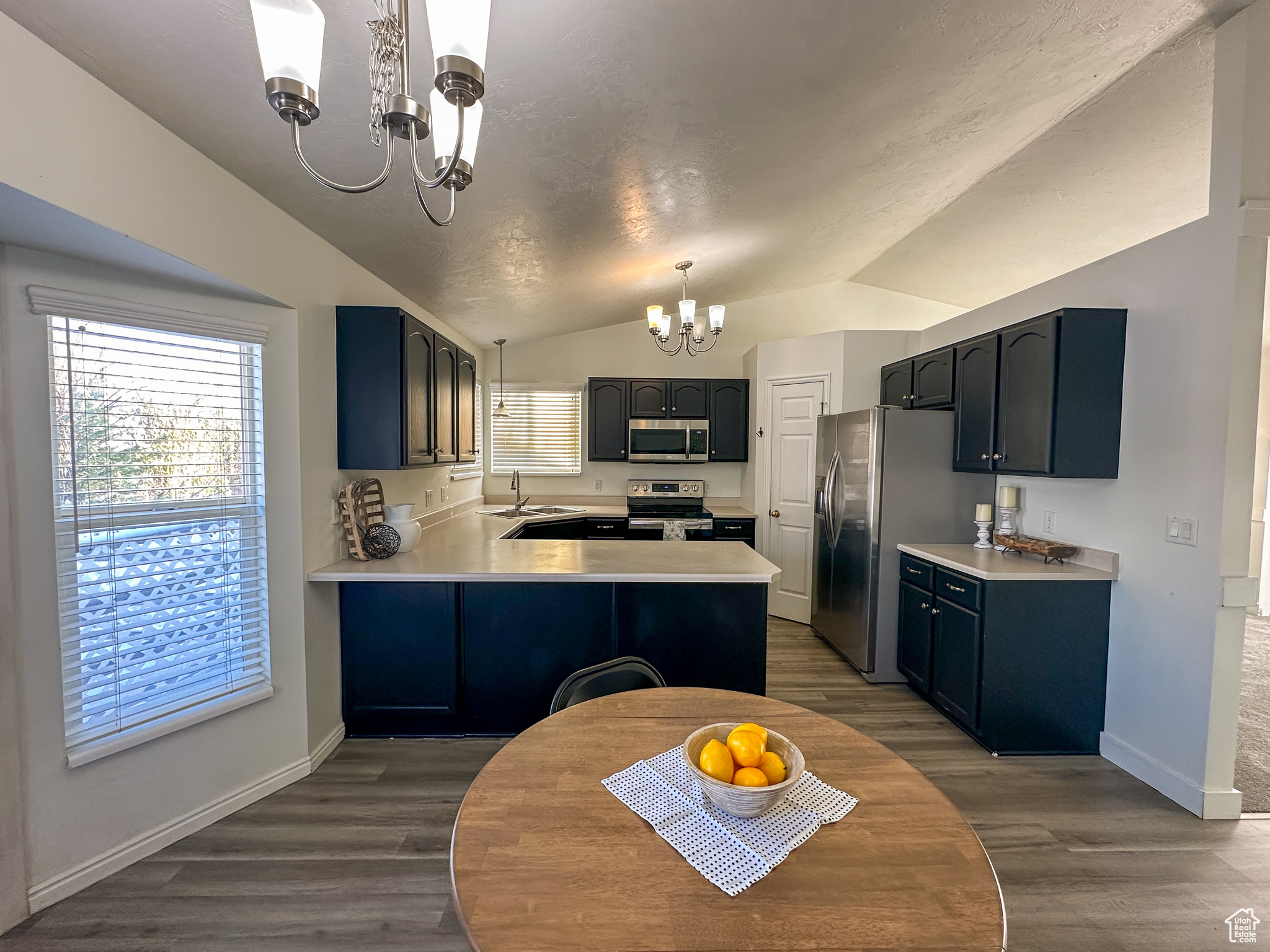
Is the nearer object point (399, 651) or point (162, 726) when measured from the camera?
point (162, 726)

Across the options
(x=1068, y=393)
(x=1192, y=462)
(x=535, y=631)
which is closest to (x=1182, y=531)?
(x=1192, y=462)

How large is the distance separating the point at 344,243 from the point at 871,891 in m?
2.98

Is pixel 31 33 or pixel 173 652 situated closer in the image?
pixel 31 33

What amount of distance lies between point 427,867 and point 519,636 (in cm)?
95

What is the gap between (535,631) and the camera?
2561mm

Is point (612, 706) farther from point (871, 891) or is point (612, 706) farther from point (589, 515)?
point (589, 515)

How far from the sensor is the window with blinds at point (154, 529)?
5.56 feet

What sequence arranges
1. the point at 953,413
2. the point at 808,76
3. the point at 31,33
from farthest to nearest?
the point at 953,413 < the point at 808,76 < the point at 31,33

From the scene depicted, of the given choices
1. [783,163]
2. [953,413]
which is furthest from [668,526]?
[783,163]

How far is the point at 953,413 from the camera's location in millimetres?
3285

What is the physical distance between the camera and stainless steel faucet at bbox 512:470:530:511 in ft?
16.9

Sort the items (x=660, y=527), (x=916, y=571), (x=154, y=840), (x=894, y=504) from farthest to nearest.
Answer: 1. (x=660, y=527)
2. (x=894, y=504)
3. (x=916, y=571)
4. (x=154, y=840)

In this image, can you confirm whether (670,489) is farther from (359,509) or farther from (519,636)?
(359,509)

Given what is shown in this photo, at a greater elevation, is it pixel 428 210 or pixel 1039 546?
pixel 428 210
